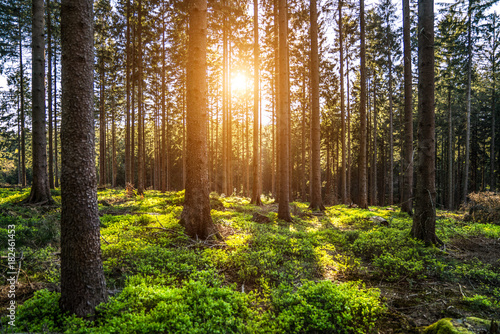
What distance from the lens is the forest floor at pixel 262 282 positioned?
10.1ft

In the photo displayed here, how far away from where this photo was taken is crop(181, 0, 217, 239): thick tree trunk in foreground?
257 inches

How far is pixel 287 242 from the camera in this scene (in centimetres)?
660

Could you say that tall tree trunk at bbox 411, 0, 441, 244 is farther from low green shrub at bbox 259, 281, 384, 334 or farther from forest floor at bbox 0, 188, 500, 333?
low green shrub at bbox 259, 281, 384, 334

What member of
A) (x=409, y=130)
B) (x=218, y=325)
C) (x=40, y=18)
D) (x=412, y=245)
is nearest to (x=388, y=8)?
(x=409, y=130)

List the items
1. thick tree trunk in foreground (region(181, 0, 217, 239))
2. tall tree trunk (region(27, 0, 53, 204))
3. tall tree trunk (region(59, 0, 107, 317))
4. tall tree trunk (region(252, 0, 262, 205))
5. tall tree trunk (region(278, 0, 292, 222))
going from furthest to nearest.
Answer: tall tree trunk (region(252, 0, 262, 205)), tall tree trunk (region(278, 0, 292, 222)), tall tree trunk (region(27, 0, 53, 204)), thick tree trunk in foreground (region(181, 0, 217, 239)), tall tree trunk (region(59, 0, 107, 317))

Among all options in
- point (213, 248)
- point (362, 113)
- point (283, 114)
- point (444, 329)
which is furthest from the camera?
point (362, 113)

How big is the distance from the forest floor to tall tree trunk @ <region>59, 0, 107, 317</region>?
1.10 feet

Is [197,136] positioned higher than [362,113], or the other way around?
[362,113]

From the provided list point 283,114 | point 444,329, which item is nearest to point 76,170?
point 444,329

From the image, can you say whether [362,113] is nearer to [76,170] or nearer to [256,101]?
[256,101]

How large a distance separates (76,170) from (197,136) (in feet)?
12.0

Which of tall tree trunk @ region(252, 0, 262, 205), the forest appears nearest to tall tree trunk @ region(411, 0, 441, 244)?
the forest

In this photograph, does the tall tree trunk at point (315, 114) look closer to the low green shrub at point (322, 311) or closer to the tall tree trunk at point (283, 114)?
the tall tree trunk at point (283, 114)

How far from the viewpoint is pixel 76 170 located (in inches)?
120
